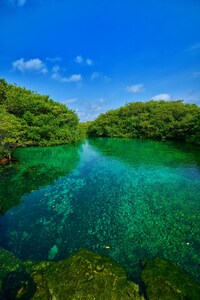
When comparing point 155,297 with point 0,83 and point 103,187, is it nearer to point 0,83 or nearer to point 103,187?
point 103,187

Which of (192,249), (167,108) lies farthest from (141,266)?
(167,108)

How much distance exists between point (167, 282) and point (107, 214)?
3.55 meters

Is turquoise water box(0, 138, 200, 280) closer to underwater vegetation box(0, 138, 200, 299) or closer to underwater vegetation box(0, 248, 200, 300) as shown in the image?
underwater vegetation box(0, 138, 200, 299)

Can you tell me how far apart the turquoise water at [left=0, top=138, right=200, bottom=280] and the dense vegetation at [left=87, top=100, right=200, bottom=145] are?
543 inches

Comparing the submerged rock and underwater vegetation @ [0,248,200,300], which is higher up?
underwater vegetation @ [0,248,200,300]

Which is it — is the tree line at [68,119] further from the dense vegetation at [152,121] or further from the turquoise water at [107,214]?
the turquoise water at [107,214]

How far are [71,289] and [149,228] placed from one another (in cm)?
339

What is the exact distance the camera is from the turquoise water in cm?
502

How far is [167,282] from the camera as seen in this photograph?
365 cm

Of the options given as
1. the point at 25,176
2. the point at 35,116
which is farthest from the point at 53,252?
the point at 35,116

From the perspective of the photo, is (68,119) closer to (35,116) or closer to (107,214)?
(35,116)

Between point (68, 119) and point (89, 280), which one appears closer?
point (89, 280)

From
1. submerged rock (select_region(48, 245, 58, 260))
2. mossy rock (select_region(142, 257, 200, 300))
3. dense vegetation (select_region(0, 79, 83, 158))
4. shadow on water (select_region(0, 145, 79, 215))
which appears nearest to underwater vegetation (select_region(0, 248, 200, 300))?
mossy rock (select_region(142, 257, 200, 300))

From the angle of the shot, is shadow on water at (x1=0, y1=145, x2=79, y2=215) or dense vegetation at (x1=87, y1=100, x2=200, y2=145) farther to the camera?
dense vegetation at (x1=87, y1=100, x2=200, y2=145)
